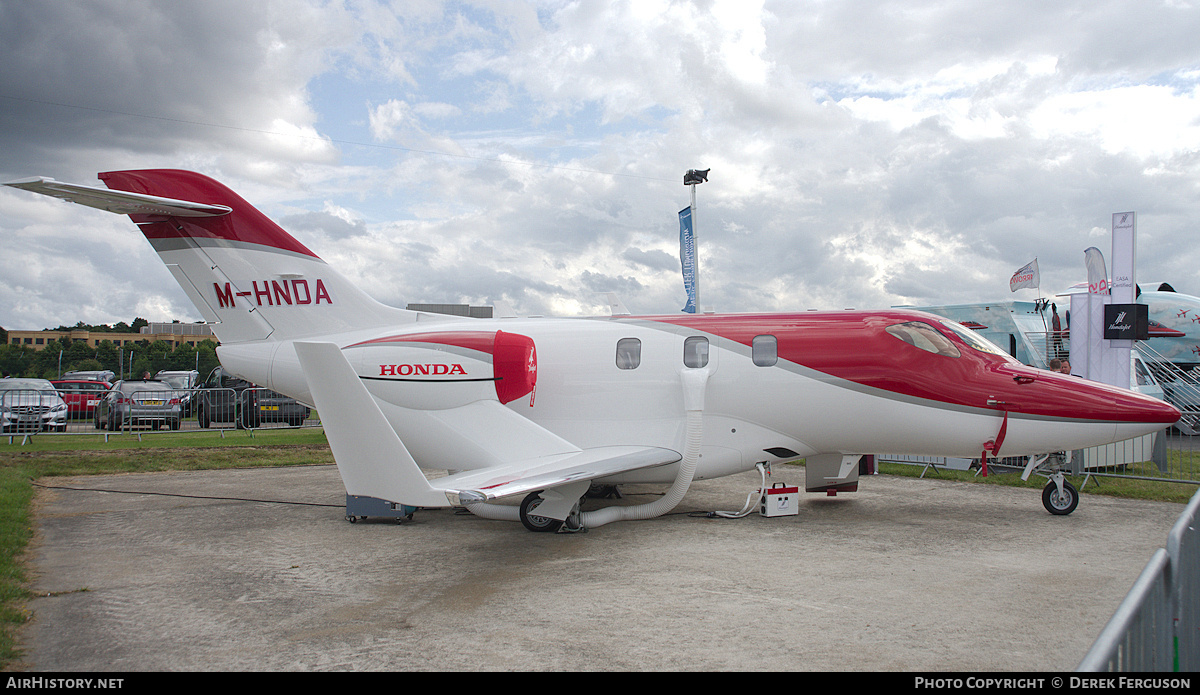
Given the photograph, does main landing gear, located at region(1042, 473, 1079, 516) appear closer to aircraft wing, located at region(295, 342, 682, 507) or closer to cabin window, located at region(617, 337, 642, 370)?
cabin window, located at region(617, 337, 642, 370)

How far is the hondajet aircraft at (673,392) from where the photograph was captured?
28.1 ft

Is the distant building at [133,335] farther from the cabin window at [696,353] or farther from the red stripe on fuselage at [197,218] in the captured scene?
the cabin window at [696,353]

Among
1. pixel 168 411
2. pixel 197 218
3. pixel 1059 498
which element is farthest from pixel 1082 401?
pixel 168 411

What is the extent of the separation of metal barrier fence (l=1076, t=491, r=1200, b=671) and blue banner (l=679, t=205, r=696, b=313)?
15.9 meters

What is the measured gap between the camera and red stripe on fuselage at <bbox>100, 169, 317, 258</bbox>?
9.85 metres

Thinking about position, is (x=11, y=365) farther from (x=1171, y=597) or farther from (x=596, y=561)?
(x=1171, y=597)

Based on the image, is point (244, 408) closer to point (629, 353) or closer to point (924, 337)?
point (629, 353)

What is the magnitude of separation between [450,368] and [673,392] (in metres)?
2.90

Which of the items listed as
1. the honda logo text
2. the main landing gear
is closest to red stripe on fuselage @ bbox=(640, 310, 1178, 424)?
the main landing gear

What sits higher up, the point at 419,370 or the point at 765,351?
the point at 765,351

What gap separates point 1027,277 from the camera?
16484 millimetres

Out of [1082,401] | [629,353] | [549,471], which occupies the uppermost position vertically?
[629,353]

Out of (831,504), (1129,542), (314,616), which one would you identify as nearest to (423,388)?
(314,616)

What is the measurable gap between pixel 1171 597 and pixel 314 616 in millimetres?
5506
